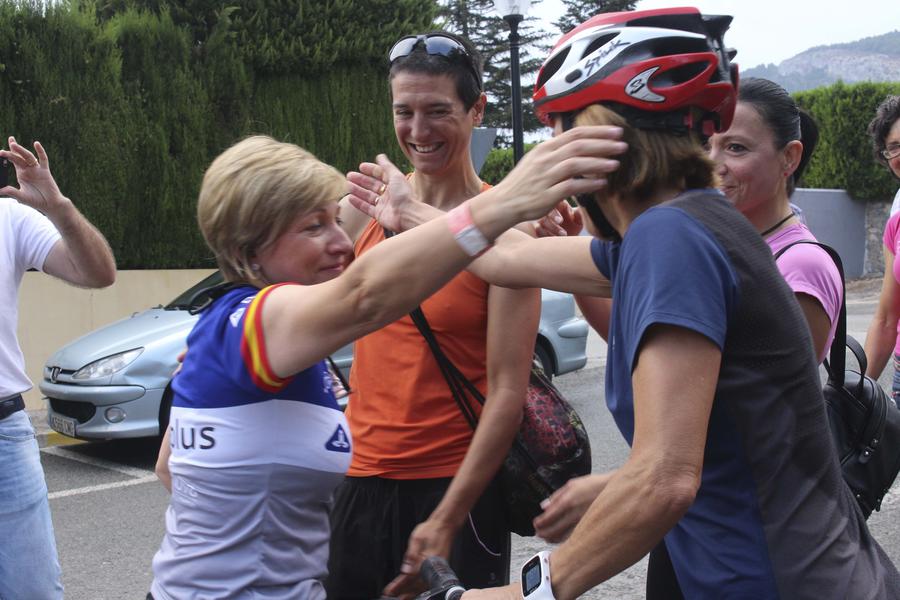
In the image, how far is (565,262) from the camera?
2439mm

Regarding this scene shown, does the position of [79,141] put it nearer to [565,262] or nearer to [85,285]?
[85,285]

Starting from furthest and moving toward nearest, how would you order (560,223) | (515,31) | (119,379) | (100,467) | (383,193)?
(515,31) < (100,467) < (119,379) < (560,223) < (383,193)

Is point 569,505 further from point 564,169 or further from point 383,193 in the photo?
point 383,193

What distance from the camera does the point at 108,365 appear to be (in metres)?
7.40

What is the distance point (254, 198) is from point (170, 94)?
9.92m

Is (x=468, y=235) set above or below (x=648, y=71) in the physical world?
below

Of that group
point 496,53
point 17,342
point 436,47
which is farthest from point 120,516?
point 496,53

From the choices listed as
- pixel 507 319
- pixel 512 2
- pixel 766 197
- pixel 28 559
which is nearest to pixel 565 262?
pixel 507 319

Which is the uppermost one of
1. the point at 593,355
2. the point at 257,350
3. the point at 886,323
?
the point at 257,350

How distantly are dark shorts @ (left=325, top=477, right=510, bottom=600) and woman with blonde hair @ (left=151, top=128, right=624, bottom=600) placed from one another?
0.51m

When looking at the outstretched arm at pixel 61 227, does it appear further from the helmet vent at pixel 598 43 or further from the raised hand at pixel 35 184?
the helmet vent at pixel 598 43

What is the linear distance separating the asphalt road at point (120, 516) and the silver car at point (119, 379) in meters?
0.34

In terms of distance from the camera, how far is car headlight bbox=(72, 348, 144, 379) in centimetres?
736

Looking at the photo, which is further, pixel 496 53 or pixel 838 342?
pixel 496 53
